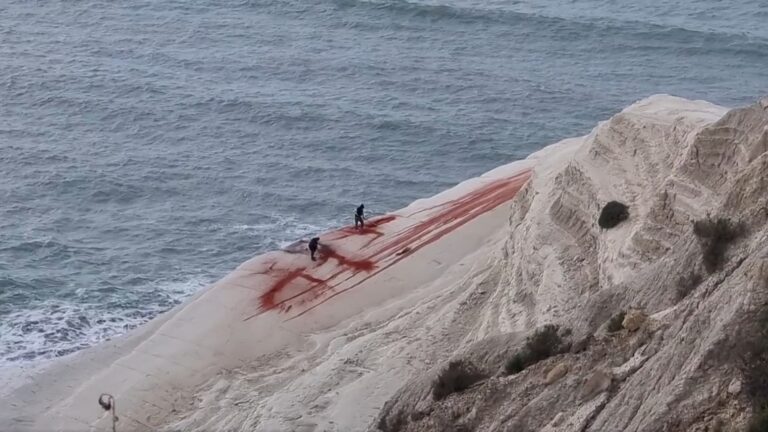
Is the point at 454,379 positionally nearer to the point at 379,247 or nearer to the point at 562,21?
the point at 379,247

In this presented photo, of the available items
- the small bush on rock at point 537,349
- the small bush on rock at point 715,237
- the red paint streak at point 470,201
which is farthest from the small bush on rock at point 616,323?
the red paint streak at point 470,201

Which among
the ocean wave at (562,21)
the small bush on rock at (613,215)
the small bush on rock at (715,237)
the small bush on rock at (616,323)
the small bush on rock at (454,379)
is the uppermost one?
the small bush on rock at (715,237)

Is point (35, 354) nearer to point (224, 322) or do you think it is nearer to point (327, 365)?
point (224, 322)

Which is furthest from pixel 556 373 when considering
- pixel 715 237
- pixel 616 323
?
pixel 715 237

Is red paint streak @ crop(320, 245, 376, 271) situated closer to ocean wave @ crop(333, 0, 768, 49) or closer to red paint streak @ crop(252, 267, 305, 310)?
red paint streak @ crop(252, 267, 305, 310)

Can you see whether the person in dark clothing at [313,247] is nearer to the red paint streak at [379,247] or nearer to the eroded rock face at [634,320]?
the red paint streak at [379,247]

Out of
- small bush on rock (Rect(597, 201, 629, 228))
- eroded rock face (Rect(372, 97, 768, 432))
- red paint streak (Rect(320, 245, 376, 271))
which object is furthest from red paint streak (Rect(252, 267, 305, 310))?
small bush on rock (Rect(597, 201, 629, 228))
